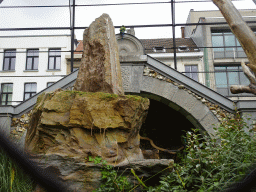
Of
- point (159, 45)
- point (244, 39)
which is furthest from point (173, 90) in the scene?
point (159, 45)

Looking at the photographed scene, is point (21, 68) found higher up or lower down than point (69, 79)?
higher up

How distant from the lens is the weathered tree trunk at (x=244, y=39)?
4.47 m

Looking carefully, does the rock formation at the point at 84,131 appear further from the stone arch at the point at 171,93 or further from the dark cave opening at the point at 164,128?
the dark cave opening at the point at 164,128

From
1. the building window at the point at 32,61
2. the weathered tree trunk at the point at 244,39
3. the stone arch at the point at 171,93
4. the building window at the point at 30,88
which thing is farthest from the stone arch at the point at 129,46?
the building window at the point at 32,61

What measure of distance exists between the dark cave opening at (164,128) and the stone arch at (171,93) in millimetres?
2070

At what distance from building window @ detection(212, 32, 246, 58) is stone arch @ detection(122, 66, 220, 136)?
1617cm

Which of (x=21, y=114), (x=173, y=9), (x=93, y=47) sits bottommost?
(x=21, y=114)

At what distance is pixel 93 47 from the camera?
4.23 m

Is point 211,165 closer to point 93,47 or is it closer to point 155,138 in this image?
point 93,47

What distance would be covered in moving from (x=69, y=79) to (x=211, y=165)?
4731mm

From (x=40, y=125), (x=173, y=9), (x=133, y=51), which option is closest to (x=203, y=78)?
(x=173, y=9)

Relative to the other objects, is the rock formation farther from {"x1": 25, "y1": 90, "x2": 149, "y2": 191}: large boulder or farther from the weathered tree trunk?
the weathered tree trunk

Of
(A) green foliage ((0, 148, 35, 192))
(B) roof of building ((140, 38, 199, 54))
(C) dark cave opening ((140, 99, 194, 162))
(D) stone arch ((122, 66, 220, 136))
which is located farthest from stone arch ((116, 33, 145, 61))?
(B) roof of building ((140, 38, 199, 54))

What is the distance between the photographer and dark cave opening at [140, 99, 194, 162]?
365 inches
